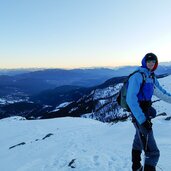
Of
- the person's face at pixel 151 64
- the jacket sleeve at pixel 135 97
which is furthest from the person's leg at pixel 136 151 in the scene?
the person's face at pixel 151 64

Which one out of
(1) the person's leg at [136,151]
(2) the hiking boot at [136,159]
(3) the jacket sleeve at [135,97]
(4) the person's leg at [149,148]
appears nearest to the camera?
(3) the jacket sleeve at [135,97]

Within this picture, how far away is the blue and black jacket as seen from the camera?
6738mm

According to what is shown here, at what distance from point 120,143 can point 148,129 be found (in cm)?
807

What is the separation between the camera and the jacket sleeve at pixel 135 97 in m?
6.70

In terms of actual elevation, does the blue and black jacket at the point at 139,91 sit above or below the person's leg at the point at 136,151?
above

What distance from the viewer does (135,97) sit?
6777 mm

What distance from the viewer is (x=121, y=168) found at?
10.4 metres

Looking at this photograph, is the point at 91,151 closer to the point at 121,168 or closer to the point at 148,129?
the point at 121,168

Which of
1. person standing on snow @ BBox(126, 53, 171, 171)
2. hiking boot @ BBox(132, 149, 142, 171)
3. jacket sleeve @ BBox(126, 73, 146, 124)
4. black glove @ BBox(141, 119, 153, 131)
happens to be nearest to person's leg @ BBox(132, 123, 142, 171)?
hiking boot @ BBox(132, 149, 142, 171)

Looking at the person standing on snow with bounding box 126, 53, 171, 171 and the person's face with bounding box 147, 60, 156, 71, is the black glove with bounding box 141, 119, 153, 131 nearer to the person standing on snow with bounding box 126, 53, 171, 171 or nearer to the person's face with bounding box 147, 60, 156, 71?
the person standing on snow with bounding box 126, 53, 171, 171

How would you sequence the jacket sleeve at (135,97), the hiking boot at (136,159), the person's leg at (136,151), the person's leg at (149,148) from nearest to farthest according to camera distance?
the jacket sleeve at (135,97) < the person's leg at (149,148) < the person's leg at (136,151) < the hiking boot at (136,159)

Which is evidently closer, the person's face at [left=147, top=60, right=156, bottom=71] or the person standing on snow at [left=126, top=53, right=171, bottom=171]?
the person standing on snow at [left=126, top=53, right=171, bottom=171]

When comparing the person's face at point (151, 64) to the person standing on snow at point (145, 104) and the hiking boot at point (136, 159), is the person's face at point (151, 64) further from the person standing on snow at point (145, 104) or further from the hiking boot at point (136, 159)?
the hiking boot at point (136, 159)

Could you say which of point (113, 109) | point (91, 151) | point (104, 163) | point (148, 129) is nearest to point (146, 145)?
point (148, 129)
